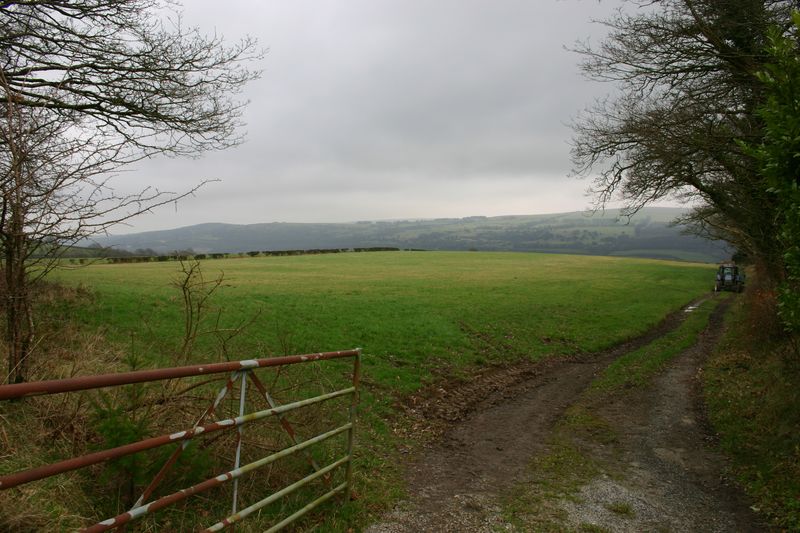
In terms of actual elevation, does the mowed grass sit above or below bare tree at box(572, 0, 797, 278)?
below

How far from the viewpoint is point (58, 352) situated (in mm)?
8008

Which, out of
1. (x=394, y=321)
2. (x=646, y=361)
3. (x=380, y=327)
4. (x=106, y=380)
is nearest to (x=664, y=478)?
(x=106, y=380)

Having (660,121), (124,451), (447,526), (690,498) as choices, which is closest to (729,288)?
(660,121)

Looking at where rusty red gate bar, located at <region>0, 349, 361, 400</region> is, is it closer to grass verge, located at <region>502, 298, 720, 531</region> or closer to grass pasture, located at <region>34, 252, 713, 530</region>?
grass pasture, located at <region>34, 252, 713, 530</region>

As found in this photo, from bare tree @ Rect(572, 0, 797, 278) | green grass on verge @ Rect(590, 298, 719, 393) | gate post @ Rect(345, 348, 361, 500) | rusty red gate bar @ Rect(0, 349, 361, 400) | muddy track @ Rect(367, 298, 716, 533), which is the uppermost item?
bare tree @ Rect(572, 0, 797, 278)

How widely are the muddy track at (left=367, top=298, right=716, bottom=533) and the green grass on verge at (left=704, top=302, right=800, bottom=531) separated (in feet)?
10.3

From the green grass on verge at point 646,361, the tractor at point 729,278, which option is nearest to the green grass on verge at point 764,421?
the green grass on verge at point 646,361

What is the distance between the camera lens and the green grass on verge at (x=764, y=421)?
21.0ft

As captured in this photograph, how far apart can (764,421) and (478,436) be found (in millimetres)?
5194

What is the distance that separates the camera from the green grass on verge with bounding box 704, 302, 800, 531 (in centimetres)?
641

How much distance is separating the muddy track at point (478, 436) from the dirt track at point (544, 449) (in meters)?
0.02

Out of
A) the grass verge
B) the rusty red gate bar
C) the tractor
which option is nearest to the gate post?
the rusty red gate bar

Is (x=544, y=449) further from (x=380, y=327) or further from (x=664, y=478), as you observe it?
(x=380, y=327)

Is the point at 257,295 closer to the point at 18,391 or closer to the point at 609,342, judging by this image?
the point at 609,342
